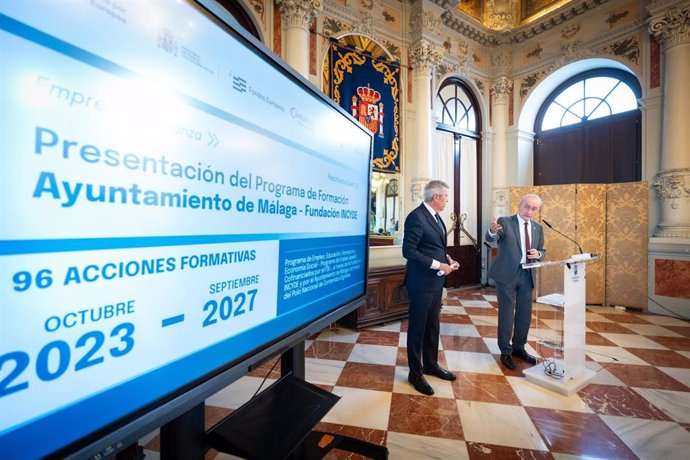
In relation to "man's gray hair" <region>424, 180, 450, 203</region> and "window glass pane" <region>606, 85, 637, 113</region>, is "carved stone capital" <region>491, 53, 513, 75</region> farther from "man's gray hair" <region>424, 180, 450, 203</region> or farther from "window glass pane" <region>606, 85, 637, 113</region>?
"man's gray hair" <region>424, 180, 450, 203</region>

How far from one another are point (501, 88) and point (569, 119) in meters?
1.34

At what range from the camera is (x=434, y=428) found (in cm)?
179

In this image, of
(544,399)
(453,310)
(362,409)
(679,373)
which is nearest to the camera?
(362,409)

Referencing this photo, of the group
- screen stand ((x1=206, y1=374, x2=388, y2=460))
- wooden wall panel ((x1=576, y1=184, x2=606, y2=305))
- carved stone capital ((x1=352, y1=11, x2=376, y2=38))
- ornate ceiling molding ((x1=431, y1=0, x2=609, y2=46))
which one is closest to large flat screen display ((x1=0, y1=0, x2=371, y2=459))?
screen stand ((x1=206, y1=374, x2=388, y2=460))

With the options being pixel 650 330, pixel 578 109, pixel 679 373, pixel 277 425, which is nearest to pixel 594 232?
pixel 650 330

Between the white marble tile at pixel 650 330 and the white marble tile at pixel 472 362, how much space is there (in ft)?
6.80

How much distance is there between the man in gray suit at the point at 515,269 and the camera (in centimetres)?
258

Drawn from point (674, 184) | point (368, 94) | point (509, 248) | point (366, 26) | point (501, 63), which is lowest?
point (509, 248)

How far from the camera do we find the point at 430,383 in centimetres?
231

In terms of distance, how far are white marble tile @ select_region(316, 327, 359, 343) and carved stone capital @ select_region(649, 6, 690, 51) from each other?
18.5ft

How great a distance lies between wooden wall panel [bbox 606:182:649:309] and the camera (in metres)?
4.45

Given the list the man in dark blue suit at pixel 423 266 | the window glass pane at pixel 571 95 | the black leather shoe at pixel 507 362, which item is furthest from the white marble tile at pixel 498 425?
the window glass pane at pixel 571 95

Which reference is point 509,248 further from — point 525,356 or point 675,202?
point 675,202

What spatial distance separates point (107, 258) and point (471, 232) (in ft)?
20.7
